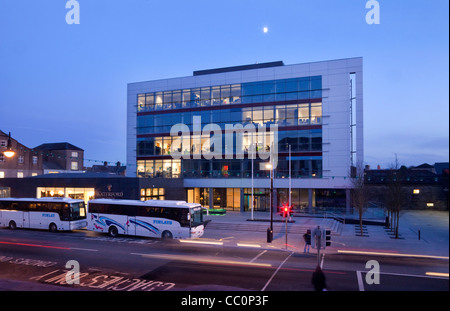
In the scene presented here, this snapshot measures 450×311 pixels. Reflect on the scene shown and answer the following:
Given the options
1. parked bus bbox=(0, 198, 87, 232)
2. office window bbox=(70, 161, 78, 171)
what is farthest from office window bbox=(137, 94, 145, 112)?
office window bbox=(70, 161, 78, 171)

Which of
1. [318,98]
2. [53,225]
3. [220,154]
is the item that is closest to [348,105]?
[318,98]

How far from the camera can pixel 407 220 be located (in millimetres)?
38344

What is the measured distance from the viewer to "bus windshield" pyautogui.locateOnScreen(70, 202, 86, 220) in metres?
29.1

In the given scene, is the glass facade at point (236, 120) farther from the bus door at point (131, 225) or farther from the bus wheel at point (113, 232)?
the bus wheel at point (113, 232)

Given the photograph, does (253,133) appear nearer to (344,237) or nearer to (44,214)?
(344,237)

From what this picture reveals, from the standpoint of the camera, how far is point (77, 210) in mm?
29672

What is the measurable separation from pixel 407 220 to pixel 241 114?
2476 centimetres

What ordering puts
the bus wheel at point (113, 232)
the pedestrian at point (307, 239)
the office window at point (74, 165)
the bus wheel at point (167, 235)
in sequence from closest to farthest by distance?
the pedestrian at point (307, 239)
the bus wheel at point (167, 235)
the bus wheel at point (113, 232)
the office window at point (74, 165)

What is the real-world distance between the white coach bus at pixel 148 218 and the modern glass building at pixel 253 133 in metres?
13.8

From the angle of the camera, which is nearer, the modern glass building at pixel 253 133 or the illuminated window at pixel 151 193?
the illuminated window at pixel 151 193

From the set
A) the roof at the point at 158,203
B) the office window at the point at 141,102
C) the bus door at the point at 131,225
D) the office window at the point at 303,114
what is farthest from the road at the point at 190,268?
the office window at the point at 141,102

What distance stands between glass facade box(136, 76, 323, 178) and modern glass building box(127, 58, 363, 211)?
0.13 m

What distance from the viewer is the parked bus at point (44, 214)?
28.9 meters

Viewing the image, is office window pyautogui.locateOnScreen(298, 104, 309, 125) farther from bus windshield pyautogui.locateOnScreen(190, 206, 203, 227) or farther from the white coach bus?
bus windshield pyautogui.locateOnScreen(190, 206, 203, 227)
